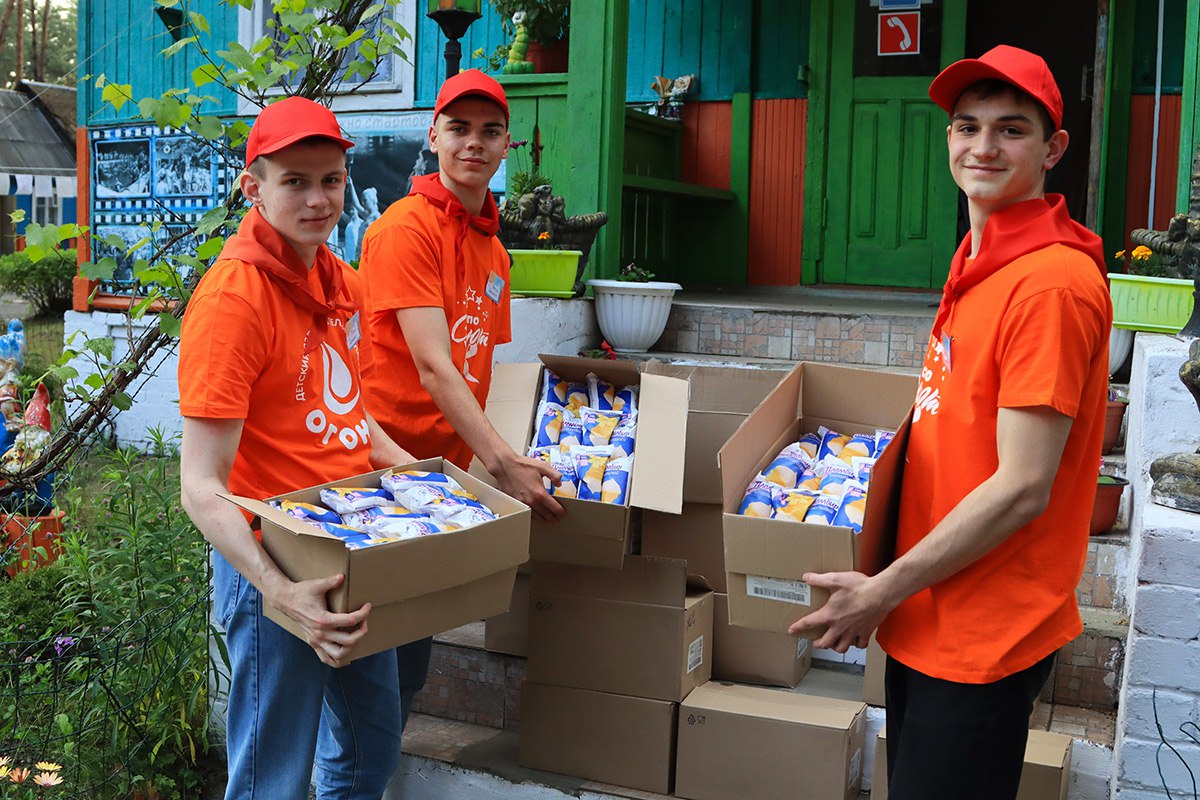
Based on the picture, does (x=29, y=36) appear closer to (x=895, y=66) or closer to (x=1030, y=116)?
(x=895, y=66)

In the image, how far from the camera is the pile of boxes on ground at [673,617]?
2.65 m

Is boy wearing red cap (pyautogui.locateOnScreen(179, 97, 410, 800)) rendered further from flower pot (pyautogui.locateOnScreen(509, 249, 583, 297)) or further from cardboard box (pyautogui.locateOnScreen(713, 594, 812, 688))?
flower pot (pyautogui.locateOnScreen(509, 249, 583, 297))

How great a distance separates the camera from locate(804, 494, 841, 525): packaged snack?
2.21 m

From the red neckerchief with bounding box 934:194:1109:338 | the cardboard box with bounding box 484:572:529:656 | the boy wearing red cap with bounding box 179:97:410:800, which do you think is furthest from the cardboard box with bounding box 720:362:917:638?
the cardboard box with bounding box 484:572:529:656

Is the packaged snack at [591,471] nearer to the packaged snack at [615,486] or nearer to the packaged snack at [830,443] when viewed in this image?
the packaged snack at [615,486]

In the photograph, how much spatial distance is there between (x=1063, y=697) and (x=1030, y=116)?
2.05m

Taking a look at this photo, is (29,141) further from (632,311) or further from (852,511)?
(852,511)

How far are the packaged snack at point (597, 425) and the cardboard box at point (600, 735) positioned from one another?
29.6 inches

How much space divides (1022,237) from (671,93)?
5.54 metres

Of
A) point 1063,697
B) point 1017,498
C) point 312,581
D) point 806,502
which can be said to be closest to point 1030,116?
point 1017,498

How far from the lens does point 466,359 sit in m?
2.92

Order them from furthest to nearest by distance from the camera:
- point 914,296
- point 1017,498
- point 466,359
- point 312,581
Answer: point 914,296 → point 466,359 → point 312,581 → point 1017,498

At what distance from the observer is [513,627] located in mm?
3436

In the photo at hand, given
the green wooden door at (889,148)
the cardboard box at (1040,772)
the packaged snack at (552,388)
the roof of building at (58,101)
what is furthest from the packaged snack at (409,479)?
the roof of building at (58,101)
